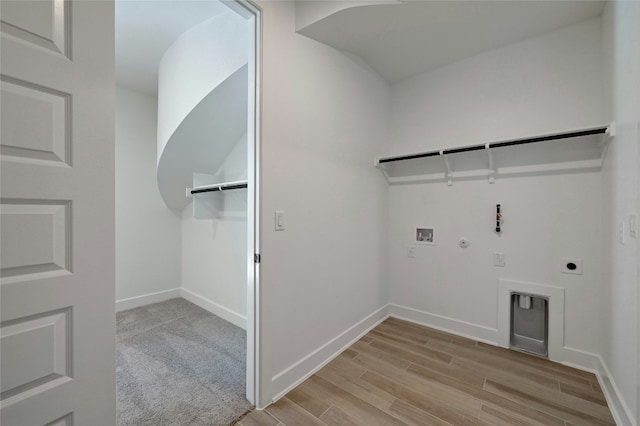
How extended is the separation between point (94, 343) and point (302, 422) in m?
1.17

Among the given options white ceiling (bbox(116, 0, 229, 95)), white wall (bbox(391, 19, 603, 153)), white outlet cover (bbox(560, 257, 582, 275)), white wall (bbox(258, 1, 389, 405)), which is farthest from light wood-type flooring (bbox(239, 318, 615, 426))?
white ceiling (bbox(116, 0, 229, 95))

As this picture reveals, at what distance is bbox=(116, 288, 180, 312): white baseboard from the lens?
3.04 meters

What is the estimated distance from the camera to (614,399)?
1502 millimetres

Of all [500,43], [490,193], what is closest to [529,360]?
[490,193]

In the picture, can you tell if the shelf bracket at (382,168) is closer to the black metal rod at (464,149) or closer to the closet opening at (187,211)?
the black metal rod at (464,149)

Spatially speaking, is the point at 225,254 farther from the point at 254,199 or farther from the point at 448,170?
the point at 448,170

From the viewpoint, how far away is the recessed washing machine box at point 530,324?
83.4 inches

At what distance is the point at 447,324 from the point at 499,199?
128 cm

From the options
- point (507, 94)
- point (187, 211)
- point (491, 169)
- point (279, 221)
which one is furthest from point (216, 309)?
point (507, 94)

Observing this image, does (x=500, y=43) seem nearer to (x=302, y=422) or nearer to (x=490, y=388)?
(x=490, y=388)

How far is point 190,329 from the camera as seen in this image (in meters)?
2.59

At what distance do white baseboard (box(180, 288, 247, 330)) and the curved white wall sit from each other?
57.8 inches

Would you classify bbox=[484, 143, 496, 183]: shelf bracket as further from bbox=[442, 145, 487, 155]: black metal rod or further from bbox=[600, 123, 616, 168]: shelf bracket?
bbox=[600, 123, 616, 168]: shelf bracket

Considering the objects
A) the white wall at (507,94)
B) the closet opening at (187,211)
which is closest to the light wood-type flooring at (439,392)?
the closet opening at (187,211)
